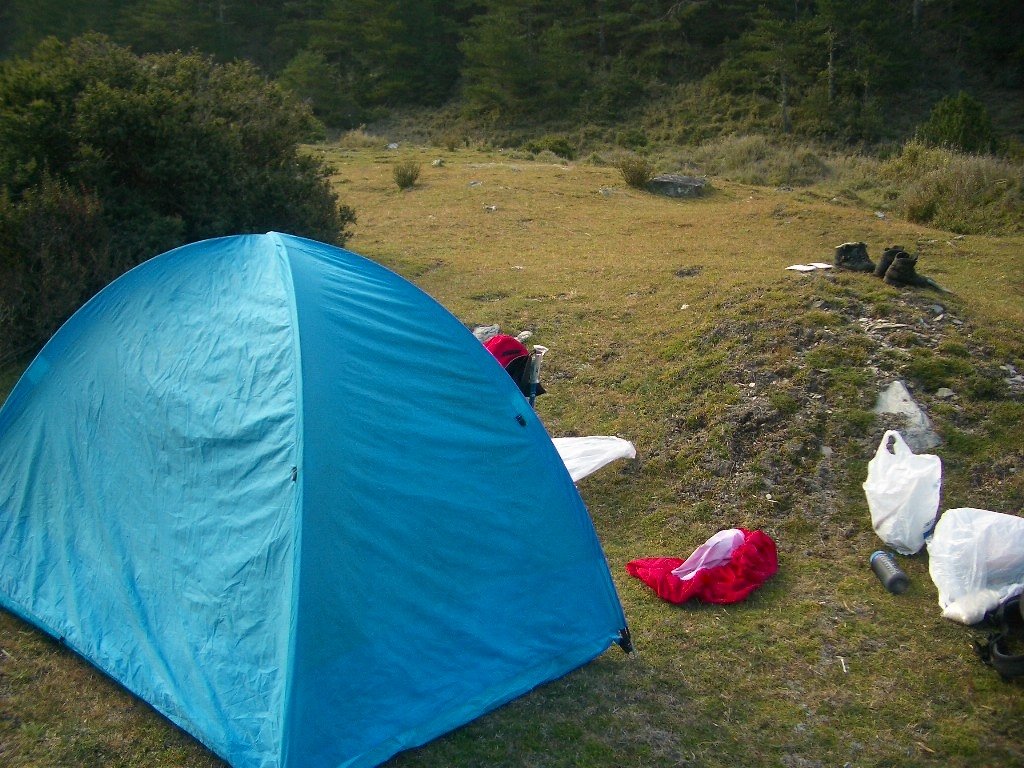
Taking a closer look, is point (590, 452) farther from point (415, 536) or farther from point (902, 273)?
point (902, 273)

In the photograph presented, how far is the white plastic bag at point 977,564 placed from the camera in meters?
4.37

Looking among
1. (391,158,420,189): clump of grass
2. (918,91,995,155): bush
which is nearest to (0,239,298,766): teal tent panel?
(391,158,420,189): clump of grass

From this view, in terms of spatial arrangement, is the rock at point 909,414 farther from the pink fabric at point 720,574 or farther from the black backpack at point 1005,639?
the black backpack at point 1005,639

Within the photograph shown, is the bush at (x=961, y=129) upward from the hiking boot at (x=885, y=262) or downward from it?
upward

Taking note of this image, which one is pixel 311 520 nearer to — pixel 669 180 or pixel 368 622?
pixel 368 622

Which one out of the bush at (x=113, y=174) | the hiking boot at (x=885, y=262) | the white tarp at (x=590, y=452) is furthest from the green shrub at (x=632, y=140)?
the white tarp at (x=590, y=452)

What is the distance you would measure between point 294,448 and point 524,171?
48.0 feet

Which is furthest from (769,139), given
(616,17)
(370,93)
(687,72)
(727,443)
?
(727,443)

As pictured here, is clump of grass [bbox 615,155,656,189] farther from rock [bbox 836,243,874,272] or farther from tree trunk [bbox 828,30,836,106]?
tree trunk [bbox 828,30,836,106]

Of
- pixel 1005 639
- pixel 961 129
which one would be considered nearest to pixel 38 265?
pixel 1005 639

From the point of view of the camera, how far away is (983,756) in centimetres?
353

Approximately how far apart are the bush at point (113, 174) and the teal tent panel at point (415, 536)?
495 cm

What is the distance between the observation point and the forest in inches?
1064

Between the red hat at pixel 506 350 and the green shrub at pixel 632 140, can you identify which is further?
the green shrub at pixel 632 140
